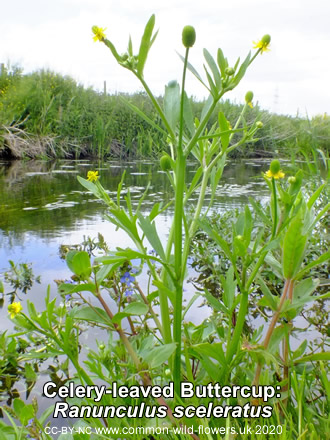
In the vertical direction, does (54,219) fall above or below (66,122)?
below

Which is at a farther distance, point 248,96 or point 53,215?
point 53,215

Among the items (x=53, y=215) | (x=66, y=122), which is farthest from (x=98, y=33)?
(x=66, y=122)

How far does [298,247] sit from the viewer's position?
782 mm

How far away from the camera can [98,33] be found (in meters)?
0.73

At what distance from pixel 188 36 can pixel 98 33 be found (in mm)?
161

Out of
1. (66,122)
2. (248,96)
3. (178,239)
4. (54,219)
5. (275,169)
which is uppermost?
(66,122)

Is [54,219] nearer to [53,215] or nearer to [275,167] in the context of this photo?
[53,215]

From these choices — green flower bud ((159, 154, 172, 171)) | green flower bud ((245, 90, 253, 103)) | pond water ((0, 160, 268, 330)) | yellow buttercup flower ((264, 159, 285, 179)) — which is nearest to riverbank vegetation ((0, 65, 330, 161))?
pond water ((0, 160, 268, 330))

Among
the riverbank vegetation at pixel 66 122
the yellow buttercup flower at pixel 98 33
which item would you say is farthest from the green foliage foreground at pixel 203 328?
the riverbank vegetation at pixel 66 122

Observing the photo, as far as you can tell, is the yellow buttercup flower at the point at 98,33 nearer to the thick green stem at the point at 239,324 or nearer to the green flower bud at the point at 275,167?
the green flower bud at the point at 275,167

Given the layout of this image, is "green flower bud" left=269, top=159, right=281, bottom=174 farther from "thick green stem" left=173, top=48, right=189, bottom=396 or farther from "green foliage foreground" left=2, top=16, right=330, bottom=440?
"thick green stem" left=173, top=48, right=189, bottom=396

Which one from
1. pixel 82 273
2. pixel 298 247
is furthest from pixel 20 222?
pixel 298 247

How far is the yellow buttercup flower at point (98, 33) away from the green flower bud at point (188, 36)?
15cm

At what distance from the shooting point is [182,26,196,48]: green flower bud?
0.67 metres
